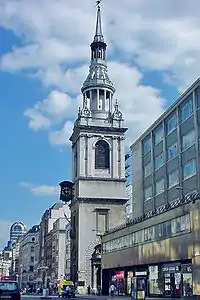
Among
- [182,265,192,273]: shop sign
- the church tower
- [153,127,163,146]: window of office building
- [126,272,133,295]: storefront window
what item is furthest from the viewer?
the church tower

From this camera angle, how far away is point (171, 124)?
3142 inches

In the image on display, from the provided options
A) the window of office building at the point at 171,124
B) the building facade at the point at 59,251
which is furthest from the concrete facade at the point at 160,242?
the building facade at the point at 59,251

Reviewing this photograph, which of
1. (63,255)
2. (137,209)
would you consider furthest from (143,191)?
(63,255)

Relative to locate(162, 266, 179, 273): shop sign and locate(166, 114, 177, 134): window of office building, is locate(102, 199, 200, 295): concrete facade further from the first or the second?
locate(166, 114, 177, 134): window of office building

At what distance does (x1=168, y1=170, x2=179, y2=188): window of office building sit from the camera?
75231 mm

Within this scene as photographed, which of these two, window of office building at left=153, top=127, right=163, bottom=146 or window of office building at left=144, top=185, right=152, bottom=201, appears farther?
window of office building at left=144, top=185, right=152, bottom=201

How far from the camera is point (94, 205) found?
345 feet

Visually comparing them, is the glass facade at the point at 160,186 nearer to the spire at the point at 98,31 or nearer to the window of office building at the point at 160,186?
the window of office building at the point at 160,186

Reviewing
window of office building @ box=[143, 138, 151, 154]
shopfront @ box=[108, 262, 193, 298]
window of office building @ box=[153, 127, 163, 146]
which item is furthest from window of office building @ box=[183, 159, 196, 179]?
window of office building @ box=[143, 138, 151, 154]

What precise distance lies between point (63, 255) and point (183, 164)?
77478 millimetres

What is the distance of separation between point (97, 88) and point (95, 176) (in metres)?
20.8

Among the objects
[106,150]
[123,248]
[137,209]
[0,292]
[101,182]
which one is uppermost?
[106,150]

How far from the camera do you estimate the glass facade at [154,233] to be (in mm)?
52812

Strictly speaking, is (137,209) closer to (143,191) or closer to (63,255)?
(143,191)
